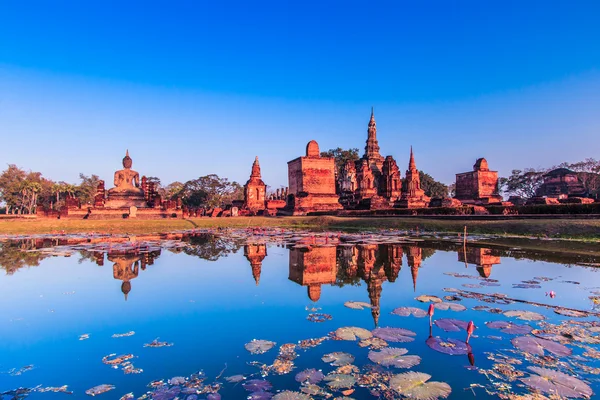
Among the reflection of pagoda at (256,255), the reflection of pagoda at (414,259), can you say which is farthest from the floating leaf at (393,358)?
the reflection of pagoda at (256,255)

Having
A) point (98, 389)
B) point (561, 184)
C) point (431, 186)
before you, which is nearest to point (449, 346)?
point (98, 389)

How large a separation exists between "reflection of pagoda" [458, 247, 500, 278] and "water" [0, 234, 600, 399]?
0.17ft

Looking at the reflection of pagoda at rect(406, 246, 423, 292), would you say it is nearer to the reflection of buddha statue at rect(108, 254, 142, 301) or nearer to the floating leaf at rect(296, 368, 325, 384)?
the floating leaf at rect(296, 368, 325, 384)

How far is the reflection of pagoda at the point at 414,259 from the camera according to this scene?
802 centimetres

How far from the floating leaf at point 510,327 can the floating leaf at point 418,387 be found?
1.78 meters

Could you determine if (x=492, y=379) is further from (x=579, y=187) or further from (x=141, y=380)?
(x=579, y=187)

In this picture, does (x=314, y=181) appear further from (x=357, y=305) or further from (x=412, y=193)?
(x=357, y=305)

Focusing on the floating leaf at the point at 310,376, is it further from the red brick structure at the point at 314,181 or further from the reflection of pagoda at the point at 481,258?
the red brick structure at the point at 314,181

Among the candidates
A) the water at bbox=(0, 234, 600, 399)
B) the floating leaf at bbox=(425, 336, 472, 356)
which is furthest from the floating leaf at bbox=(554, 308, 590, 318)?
the floating leaf at bbox=(425, 336, 472, 356)

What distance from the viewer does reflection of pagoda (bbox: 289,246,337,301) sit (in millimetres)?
7255

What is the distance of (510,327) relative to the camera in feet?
14.9

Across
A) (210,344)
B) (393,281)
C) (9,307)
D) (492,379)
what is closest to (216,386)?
(210,344)

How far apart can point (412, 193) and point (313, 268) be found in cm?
2984

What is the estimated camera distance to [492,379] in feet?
10.8
